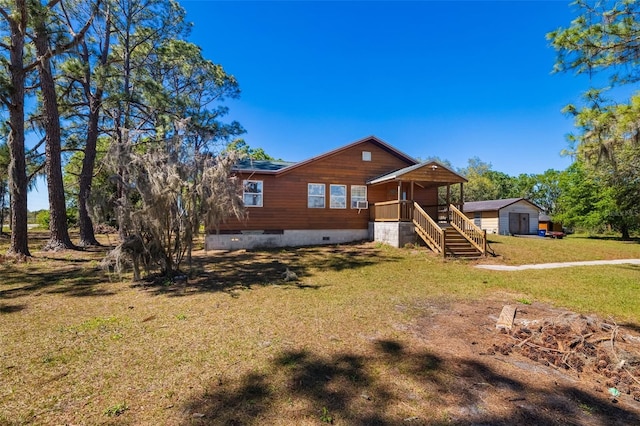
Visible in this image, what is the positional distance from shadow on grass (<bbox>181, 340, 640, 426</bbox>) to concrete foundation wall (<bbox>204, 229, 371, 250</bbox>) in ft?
35.7

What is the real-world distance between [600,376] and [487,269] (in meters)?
6.82

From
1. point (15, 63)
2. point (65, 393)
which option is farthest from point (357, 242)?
point (15, 63)

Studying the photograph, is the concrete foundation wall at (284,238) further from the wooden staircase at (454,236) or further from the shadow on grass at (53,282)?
the shadow on grass at (53,282)

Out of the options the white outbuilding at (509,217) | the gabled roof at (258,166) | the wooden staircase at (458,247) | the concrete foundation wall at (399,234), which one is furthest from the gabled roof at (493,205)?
the gabled roof at (258,166)

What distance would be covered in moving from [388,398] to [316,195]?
12.9 meters

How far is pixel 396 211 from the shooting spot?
13555 millimetres

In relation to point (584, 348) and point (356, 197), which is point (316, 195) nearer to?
point (356, 197)

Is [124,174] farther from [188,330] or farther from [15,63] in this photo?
[15,63]

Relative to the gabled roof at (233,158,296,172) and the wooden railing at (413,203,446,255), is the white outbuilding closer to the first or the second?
the wooden railing at (413,203,446,255)

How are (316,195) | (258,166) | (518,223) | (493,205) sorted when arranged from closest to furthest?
(258,166), (316,195), (518,223), (493,205)

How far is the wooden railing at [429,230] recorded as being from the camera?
11.7 meters

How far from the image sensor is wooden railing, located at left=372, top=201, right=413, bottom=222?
13414 millimetres

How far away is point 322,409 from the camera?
2.66m

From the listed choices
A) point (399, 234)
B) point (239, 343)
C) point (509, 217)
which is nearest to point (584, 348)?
point (239, 343)
